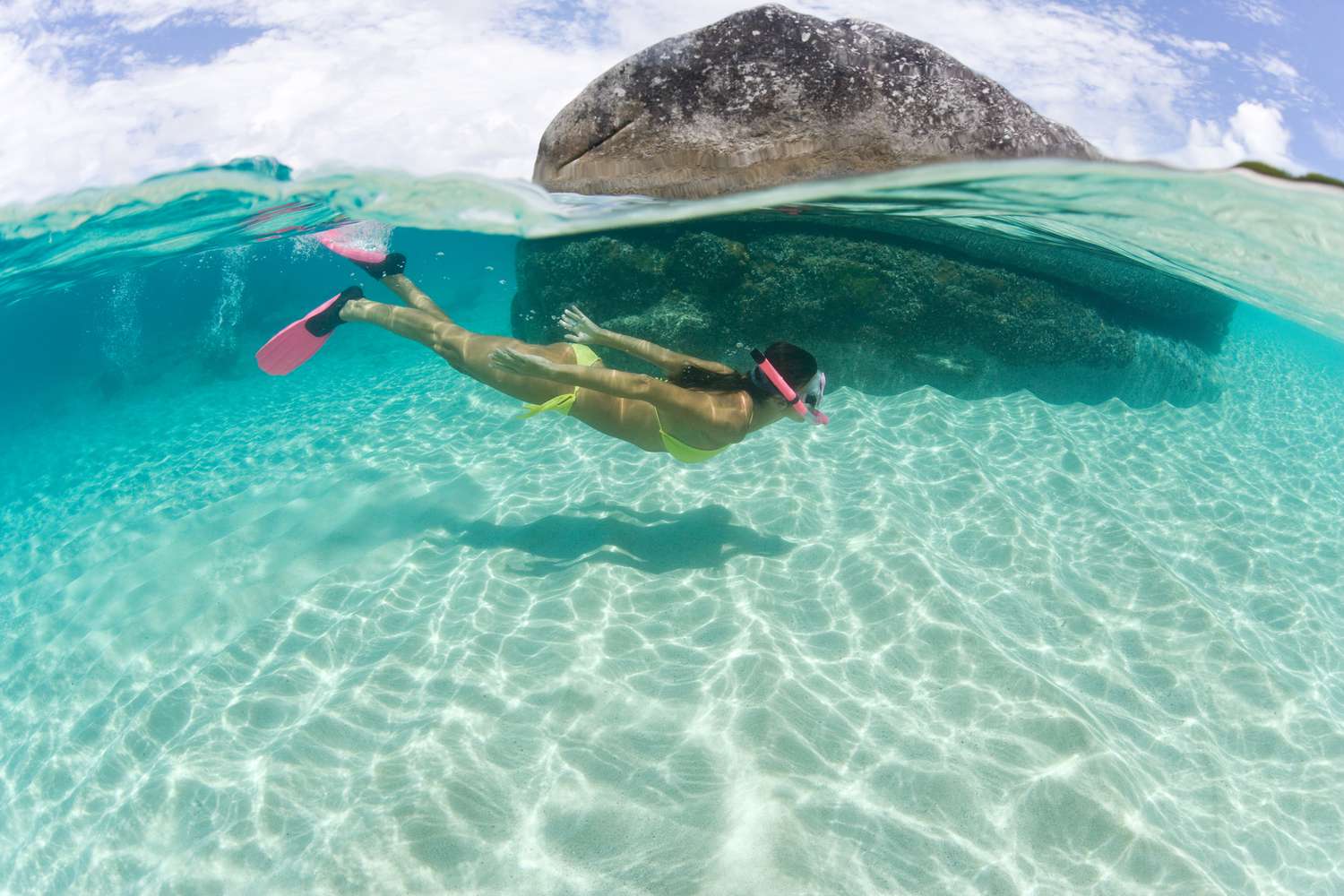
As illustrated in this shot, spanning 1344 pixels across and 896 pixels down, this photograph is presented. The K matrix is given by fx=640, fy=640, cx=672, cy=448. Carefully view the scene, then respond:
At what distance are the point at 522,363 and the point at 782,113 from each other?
5.07 m

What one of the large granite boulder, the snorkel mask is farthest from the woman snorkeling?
the large granite boulder

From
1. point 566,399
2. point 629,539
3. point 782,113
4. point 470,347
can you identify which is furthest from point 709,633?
point 782,113

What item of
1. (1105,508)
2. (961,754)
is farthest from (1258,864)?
(1105,508)

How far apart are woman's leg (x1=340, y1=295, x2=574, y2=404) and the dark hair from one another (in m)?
1.51

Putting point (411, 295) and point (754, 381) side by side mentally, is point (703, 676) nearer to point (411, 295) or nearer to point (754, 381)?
point (754, 381)

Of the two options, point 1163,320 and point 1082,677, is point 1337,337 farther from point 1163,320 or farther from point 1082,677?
point 1082,677

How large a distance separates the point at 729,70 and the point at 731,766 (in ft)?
26.9

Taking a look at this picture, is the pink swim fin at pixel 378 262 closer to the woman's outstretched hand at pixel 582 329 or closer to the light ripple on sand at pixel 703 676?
the light ripple on sand at pixel 703 676

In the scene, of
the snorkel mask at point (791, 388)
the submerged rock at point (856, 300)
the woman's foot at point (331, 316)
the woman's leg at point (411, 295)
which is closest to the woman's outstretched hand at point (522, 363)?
the snorkel mask at point (791, 388)

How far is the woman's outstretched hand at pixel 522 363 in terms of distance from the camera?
18.9 ft

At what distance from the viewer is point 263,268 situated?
2617 cm

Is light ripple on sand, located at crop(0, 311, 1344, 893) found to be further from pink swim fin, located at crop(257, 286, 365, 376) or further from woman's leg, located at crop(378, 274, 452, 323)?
woman's leg, located at crop(378, 274, 452, 323)

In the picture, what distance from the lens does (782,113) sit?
8195mm

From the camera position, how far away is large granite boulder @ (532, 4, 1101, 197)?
793 centimetres
